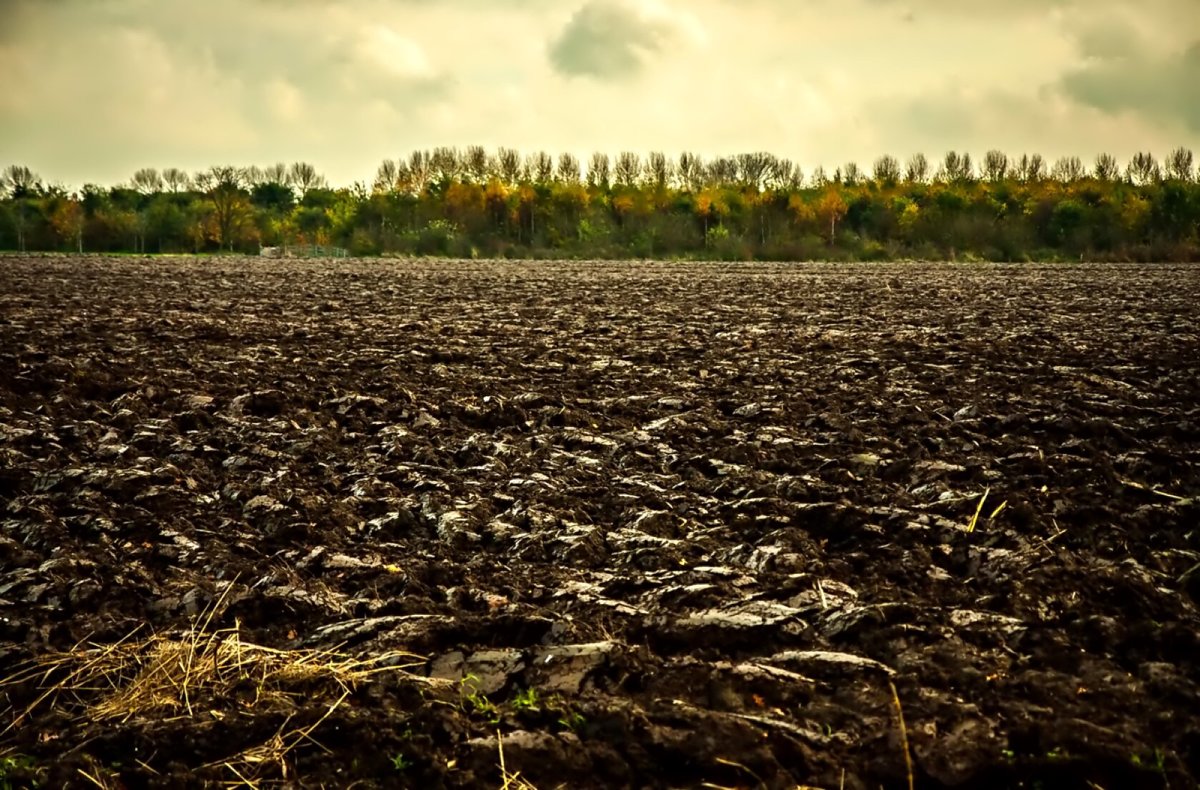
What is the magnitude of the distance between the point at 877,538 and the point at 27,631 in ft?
11.7

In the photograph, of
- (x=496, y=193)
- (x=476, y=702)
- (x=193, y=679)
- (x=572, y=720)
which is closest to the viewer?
(x=572, y=720)

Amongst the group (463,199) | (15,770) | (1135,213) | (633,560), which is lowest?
(15,770)

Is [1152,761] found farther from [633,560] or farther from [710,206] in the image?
[710,206]

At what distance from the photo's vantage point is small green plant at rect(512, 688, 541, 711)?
2984 mm

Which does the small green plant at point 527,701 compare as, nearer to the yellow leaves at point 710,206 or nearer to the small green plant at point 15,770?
the small green plant at point 15,770

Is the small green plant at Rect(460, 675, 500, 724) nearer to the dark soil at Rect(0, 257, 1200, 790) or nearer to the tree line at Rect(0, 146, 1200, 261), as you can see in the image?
the dark soil at Rect(0, 257, 1200, 790)

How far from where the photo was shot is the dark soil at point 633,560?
9.12 feet

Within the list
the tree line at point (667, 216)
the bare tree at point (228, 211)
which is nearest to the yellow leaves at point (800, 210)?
the tree line at point (667, 216)

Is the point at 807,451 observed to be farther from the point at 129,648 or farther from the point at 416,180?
the point at 416,180

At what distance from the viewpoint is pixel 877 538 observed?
4.36 metres

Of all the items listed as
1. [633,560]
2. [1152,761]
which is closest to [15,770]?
[633,560]

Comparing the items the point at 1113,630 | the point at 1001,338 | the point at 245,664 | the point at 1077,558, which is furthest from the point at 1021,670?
the point at 1001,338

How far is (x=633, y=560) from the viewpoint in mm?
4184

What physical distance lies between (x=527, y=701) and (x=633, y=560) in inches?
49.4
